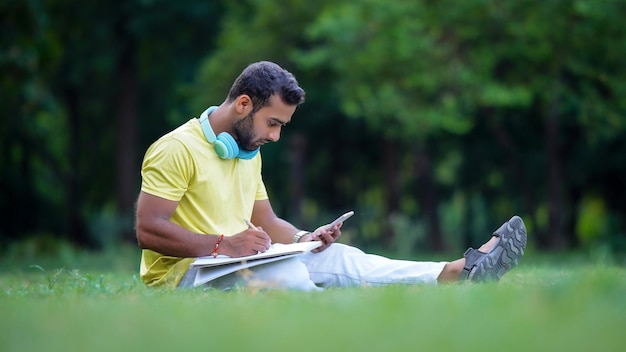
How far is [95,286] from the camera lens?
6.30 meters

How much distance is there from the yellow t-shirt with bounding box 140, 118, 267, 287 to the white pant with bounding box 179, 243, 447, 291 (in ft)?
1.14

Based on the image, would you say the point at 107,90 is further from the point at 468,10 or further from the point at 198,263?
the point at 198,263

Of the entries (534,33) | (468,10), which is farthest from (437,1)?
(534,33)

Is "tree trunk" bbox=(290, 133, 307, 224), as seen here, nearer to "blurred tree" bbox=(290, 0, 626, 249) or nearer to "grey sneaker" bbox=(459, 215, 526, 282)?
"blurred tree" bbox=(290, 0, 626, 249)

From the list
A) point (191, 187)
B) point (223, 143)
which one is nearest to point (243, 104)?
point (223, 143)

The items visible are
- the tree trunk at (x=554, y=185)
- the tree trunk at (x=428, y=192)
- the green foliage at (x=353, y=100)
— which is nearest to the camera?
the green foliage at (x=353, y=100)

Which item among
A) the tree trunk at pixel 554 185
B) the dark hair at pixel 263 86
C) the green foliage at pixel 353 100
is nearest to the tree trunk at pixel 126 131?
the green foliage at pixel 353 100

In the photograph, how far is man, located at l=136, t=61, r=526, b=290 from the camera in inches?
238

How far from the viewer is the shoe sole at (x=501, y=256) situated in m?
6.13

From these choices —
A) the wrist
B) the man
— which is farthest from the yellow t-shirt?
the wrist

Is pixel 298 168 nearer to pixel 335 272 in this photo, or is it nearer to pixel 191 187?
pixel 335 272

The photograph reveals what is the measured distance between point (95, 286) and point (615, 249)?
20.2m

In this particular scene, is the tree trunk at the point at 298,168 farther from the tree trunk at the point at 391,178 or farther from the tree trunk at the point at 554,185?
the tree trunk at the point at 554,185

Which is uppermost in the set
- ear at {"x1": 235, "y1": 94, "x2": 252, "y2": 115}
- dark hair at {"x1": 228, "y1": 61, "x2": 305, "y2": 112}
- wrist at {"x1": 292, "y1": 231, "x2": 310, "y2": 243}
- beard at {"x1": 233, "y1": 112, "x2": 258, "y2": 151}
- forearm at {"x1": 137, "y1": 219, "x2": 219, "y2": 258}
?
dark hair at {"x1": 228, "y1": 61, "x2": 305, "y2": 112}
